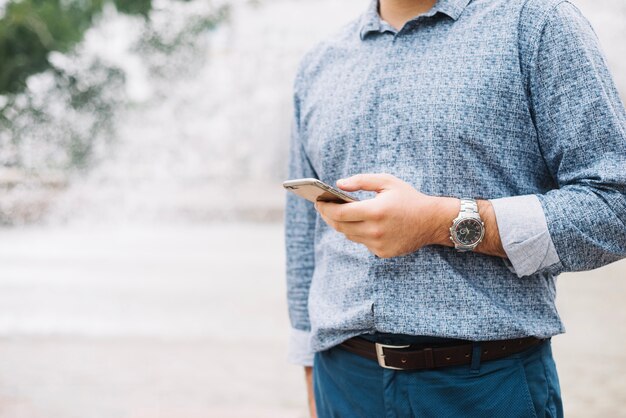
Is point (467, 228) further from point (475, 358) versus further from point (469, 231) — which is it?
point (475, 358)

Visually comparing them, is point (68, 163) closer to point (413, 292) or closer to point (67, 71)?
point (67, 71)

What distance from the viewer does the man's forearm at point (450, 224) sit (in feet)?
2.46

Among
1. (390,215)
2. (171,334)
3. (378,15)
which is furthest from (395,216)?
(171,334)

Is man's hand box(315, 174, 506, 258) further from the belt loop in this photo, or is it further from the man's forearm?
the belt loop

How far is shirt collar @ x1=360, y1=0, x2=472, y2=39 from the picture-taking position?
86cm

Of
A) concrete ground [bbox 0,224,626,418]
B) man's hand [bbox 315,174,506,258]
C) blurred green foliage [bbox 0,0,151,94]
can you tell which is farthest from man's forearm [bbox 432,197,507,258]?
blurred green foliage [bbox 0,0,151,94]

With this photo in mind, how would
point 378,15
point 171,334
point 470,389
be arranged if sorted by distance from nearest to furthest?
point 470,389 < point 378,15 < point 171,334

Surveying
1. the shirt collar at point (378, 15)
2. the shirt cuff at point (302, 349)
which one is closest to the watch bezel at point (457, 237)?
the shirt collar at point (378, 15)

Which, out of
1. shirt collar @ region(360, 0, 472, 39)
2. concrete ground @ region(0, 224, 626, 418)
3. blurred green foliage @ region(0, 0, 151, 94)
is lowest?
concrete ground @ region(0, 224, 626, 418)

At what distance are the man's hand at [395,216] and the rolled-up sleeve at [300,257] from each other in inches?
12.4

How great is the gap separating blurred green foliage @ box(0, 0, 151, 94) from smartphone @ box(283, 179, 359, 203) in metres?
3.10

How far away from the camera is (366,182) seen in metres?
0.72

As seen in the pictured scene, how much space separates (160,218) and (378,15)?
780 cm

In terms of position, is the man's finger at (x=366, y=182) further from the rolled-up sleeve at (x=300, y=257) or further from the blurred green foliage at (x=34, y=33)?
the blurred green foliage at (x=34, y=33)
